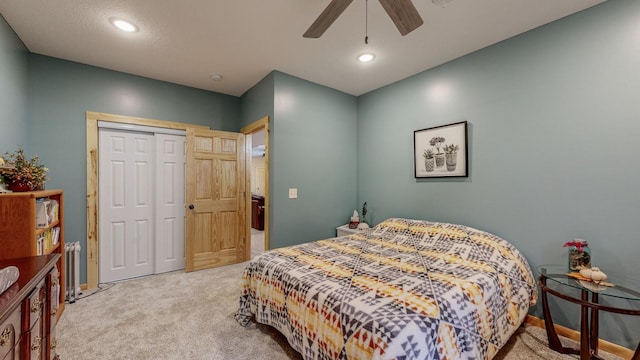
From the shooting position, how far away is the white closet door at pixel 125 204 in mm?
3113

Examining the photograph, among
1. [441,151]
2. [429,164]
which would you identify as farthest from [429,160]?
[441,151]

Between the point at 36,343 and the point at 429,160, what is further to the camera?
the point at 429,160

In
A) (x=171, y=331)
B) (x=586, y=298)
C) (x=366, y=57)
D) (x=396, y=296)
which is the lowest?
(x=171, y=331)

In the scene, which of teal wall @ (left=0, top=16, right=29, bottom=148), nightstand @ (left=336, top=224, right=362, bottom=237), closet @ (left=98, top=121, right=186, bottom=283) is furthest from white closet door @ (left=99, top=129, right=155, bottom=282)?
nightstand @ (left=336, top=224, right=362, bottom=237)

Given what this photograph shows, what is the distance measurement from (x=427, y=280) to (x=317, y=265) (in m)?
0.76

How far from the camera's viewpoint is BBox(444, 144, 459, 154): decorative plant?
2.79 m

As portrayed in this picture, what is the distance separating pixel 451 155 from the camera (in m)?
2.81

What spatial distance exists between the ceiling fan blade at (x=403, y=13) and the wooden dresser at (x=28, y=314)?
217 centimetres

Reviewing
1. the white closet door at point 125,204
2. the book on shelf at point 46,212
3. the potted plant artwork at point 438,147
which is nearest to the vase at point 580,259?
the potted plant artwork at point 438,147

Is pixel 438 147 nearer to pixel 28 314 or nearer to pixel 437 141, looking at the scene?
pixel 437 141

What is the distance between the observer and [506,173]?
2.45 metres

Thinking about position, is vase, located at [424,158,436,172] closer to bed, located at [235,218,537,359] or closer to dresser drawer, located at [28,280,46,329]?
bed, located at [235,218,537,359]

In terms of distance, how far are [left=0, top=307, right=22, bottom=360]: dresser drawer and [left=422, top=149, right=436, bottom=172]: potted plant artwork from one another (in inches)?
128

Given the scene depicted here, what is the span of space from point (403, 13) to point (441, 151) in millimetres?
1733
